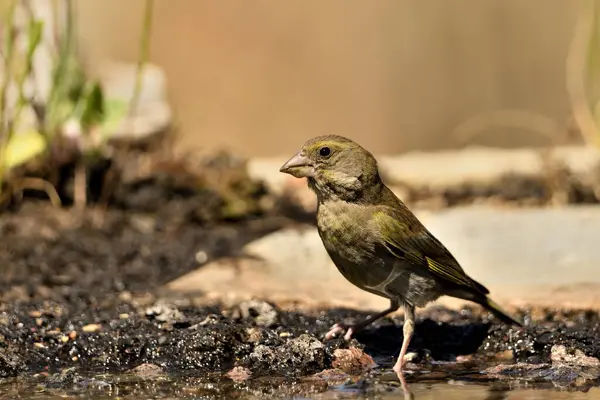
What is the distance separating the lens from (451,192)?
7949 mm

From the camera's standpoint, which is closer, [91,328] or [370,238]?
[370,238]

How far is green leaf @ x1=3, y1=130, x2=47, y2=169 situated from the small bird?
231 centimetres

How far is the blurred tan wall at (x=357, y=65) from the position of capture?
37.7 ft

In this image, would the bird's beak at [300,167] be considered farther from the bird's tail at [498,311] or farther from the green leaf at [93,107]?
the green leaf at [93,107]

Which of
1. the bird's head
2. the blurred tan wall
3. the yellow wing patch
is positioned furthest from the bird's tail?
the blurred tan wall

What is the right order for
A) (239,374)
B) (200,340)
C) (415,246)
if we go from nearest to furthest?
(239,374), (200,340), (415,246)

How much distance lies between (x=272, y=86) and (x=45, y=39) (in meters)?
4.56

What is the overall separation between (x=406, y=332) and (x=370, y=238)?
1.33ft

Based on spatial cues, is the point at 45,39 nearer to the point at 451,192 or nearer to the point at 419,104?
the point at 451,192

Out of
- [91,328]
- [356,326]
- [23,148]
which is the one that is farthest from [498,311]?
[23,148]

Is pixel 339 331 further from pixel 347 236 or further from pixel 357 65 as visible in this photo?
pixel 357 65

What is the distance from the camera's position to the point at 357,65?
38.4 feet

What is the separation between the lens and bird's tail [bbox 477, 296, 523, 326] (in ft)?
15.6

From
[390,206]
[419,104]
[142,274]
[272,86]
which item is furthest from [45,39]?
[419,104]
